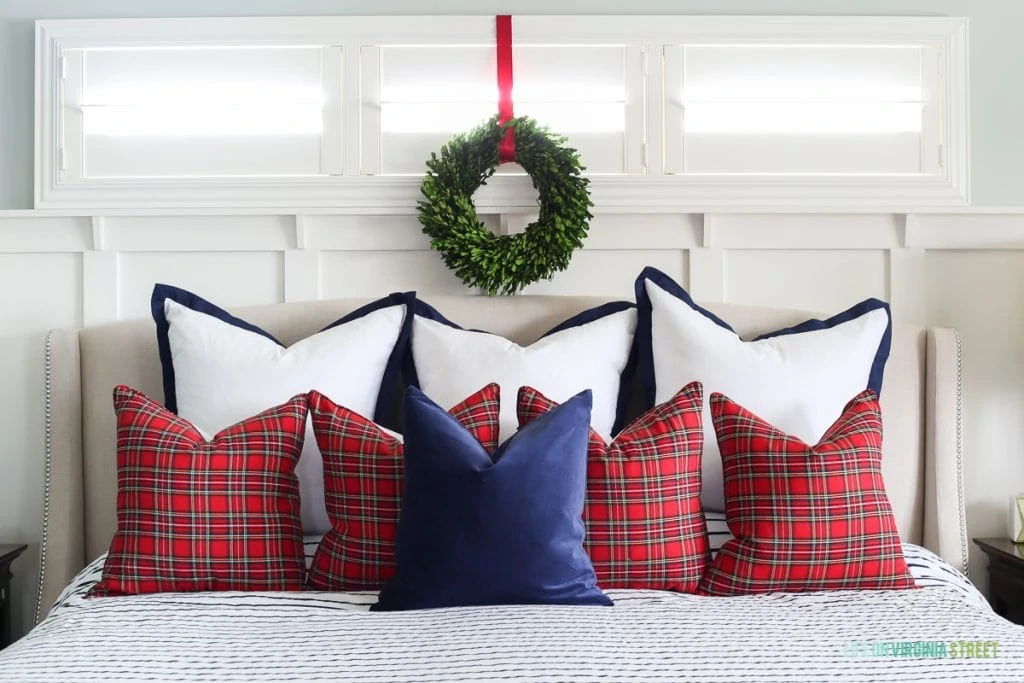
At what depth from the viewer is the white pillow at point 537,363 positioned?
1.89m

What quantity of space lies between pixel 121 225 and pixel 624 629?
1.61 m

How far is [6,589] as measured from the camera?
207 centimetres

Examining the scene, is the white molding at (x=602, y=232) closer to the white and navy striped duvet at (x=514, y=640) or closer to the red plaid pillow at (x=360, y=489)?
the red plaid pillow at (x=360, y=489)

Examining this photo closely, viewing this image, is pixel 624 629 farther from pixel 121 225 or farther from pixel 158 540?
pixel 121 225

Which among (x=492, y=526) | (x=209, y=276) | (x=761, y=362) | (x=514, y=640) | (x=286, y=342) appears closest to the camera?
(x=514, y=640)

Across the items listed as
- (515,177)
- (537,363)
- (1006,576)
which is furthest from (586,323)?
(1006,576)

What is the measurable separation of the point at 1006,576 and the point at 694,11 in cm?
151

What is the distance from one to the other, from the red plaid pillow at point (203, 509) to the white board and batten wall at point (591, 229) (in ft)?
2.09

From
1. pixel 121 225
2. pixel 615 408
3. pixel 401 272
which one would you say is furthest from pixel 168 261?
pixel 615 408

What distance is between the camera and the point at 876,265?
7.39ft

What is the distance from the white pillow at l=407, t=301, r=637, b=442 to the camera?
1.89m

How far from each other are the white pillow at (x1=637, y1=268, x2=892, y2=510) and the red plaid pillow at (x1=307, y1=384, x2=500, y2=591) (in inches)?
17.7

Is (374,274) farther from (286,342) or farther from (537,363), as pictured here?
(537,363)

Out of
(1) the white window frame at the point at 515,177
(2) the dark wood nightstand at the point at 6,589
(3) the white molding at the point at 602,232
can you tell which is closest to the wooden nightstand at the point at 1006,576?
(3) the white molding at the point at 602,232
